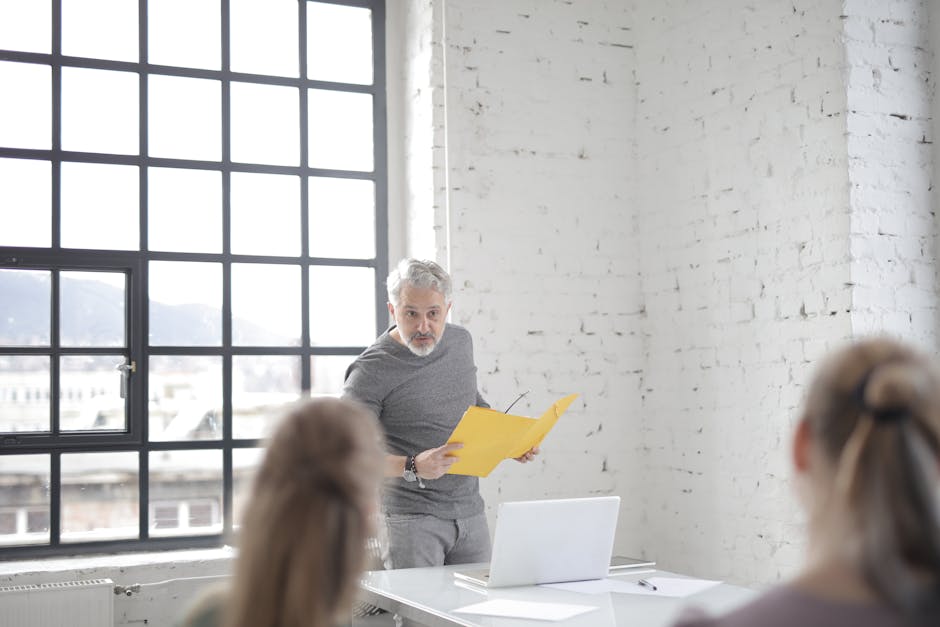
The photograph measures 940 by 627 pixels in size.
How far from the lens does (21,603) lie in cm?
373

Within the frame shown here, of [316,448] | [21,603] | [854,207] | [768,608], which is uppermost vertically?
[854,207]

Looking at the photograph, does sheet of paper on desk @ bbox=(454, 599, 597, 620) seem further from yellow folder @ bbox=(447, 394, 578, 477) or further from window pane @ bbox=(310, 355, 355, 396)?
window pane @ bbox=(310, 355, 355, 396)

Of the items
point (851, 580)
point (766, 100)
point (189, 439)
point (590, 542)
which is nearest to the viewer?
point (851, 580)

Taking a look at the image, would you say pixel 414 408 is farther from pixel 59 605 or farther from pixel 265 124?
pixel 265 124

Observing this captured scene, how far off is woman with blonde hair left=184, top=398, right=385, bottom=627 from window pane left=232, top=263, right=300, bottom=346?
132 inches

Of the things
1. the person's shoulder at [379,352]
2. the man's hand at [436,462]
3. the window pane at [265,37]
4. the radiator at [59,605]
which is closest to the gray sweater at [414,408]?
the person's shoulder at [379,352]

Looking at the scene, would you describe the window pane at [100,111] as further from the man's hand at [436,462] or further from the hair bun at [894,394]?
the hair bun at [894,394]

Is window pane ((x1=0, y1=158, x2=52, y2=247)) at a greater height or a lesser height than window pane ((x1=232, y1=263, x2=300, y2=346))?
greater

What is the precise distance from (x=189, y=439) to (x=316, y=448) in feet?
10.9

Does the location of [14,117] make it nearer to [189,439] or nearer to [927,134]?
[189,439]

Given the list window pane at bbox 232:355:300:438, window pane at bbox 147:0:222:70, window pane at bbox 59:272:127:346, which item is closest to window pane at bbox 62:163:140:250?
window pane at bbox 59:272:127:346

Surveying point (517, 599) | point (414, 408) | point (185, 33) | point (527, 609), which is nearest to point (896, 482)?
point (527, 609)

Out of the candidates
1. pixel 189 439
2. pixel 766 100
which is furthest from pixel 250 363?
pixel 766 100

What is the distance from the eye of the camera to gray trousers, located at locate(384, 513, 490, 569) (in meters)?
3.42
